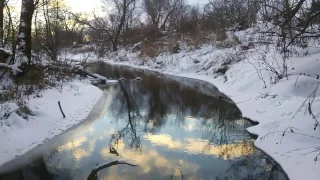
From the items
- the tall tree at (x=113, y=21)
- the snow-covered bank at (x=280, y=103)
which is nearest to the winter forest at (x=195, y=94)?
the snow-covered bank at (x=280, y=103)

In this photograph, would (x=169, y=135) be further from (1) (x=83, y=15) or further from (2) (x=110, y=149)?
(1) (x=83, y=15)

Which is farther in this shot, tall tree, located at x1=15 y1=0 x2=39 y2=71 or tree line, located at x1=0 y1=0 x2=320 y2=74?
tree line, located at x1=0 y1=0 x2=320 y2=74

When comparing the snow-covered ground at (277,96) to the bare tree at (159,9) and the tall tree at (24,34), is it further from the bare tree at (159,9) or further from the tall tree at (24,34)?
the bare tree at (159,9)

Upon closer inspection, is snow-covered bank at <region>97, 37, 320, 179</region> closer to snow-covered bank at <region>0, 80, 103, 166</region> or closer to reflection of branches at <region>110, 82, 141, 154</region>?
reflection of branches at <region>110, 82, 141, 154</region>

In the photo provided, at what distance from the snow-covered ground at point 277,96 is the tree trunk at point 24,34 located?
8847mm

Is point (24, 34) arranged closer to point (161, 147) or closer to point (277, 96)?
point (161, 147)

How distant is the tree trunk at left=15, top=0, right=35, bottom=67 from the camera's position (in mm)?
14031

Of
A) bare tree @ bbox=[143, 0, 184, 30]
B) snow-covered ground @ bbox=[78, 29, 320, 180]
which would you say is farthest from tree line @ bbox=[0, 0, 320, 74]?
snow-covered ground @ bbox=[78, 29, 320, 180]

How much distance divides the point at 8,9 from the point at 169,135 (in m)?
10.4

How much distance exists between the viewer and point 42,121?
1002 cm

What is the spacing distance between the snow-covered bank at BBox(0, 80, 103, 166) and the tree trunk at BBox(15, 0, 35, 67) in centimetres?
186

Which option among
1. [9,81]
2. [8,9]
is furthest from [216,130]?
[8,9]

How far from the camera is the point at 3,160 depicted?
299 inches

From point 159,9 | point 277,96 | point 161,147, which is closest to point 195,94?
point 277,96
